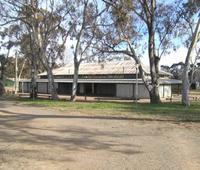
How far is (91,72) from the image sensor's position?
71125 millimetres

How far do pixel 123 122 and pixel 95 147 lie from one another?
6415 mm

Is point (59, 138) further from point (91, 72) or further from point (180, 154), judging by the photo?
point (91, 72)

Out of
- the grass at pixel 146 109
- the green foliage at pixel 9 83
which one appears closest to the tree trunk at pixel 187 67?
the grass at pixel 146 109

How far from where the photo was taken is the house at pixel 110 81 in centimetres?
6156

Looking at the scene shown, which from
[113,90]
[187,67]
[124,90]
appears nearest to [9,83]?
[113,90]

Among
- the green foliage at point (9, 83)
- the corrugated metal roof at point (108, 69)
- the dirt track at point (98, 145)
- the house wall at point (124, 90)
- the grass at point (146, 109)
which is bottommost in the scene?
the dirt track at point (98, 145)

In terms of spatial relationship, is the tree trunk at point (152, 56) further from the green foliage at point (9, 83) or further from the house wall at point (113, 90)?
the green foliage at point (9, 83)

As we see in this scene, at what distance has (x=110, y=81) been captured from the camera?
63906mm

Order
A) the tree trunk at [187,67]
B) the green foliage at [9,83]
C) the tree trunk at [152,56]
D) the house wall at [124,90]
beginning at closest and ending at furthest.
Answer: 1. the tree trunk at [187,67]
2. the tree trunk at [152,56]
3. the house wall at [124,90]
4. the green foliage at [9,83]

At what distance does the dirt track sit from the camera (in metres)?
9.66

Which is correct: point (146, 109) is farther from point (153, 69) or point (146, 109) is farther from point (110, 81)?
point (110, 81)

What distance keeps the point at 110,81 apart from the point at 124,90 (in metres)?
2.53

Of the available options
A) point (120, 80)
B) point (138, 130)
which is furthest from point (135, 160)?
point (120, 80)

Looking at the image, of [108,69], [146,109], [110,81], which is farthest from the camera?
[108,69]
